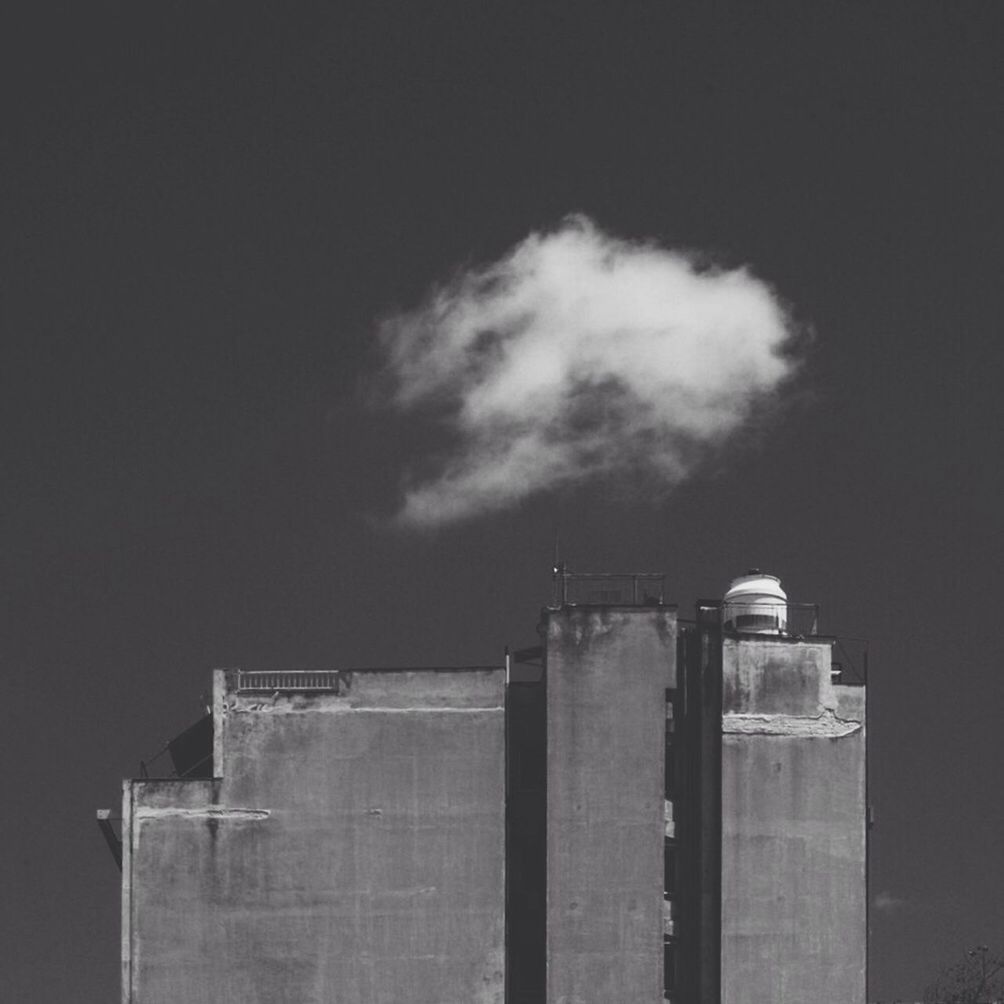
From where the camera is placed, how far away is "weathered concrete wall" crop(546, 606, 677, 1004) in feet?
153

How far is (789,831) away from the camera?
4775cm

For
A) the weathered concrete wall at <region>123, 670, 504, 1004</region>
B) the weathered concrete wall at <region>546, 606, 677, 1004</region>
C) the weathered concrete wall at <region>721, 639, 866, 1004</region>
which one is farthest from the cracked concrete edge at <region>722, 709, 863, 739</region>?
the weathered concrete wall at <region>123, 670, 504, 1004</region>

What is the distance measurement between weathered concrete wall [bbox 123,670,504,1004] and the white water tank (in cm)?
712

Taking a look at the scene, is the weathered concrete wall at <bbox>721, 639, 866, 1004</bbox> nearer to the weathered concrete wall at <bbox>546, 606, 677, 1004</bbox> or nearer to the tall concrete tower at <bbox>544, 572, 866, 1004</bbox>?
the tall concrete tower at <bbox>544, 572, 866, 1004</bbox>

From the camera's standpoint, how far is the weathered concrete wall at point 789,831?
47.2 meters

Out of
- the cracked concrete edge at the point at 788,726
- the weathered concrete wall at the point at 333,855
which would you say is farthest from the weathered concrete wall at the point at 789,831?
the weathered concrete wall at the point at 333,855

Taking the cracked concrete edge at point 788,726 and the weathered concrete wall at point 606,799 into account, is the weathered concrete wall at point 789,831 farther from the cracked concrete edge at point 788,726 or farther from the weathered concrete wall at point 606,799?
the weathered concrete wall at point 606,799

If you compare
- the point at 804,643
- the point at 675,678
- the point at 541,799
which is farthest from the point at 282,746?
the point at 804,643

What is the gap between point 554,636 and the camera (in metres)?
47.8

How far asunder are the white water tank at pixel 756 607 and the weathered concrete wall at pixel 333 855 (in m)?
7.12

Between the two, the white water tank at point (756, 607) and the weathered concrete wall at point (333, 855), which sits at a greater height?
the white water tank at point (756, 607)

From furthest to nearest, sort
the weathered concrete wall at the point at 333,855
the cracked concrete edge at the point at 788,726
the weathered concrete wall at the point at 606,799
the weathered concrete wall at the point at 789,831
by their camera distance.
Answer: the cracked concrete edge at the point at 788,726, the weathered concrete wall at the point at 789,831, the weathered concrete wall at the point at 333,855, the weathered concrete wall at the point at 606,799

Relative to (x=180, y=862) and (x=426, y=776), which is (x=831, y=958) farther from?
(x=180, y=862)

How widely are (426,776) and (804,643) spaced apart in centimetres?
1083
